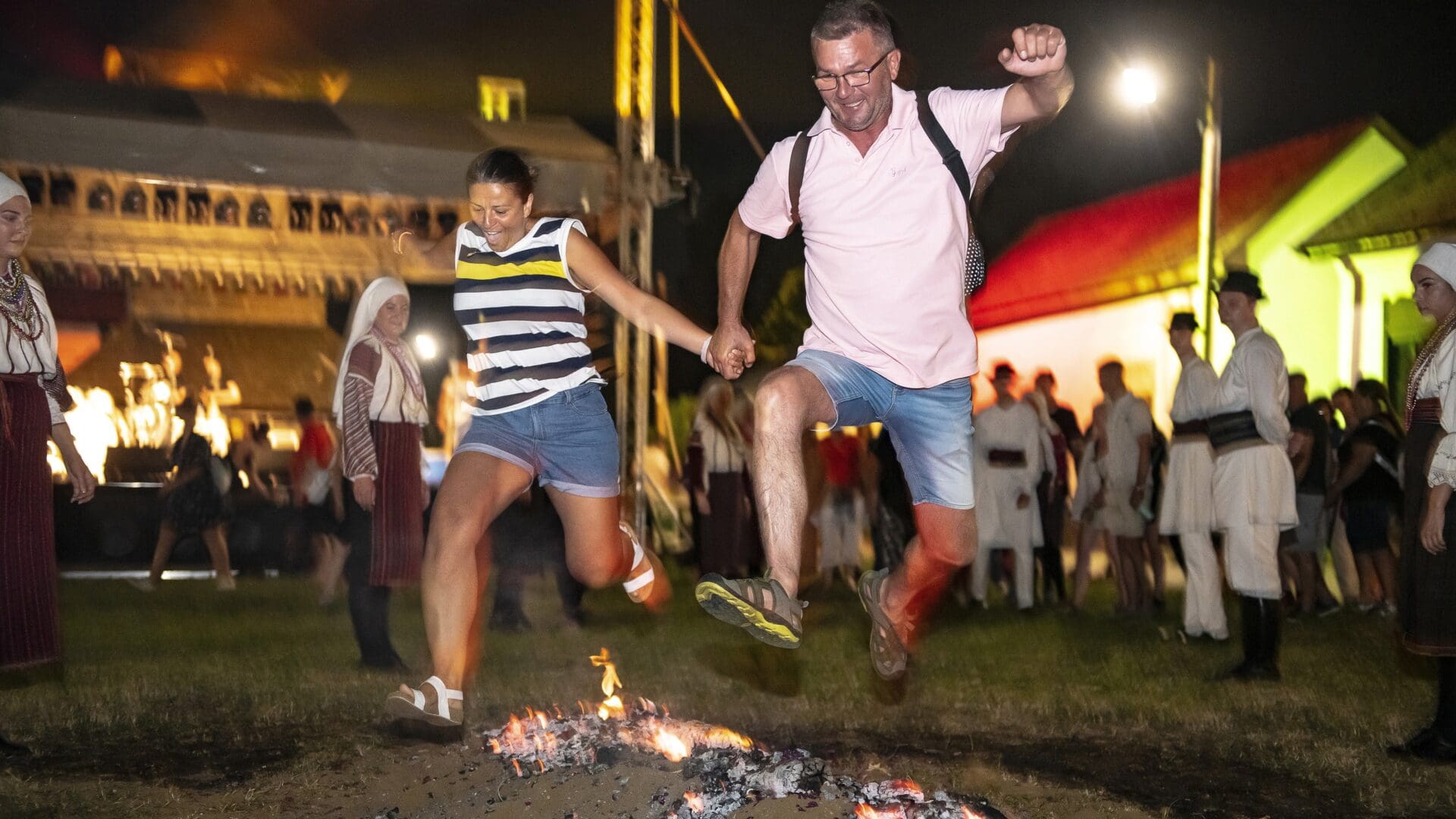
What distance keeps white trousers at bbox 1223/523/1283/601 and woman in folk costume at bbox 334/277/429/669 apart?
14.8ft

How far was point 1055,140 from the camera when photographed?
2545 cm

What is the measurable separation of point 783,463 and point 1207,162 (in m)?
11.1

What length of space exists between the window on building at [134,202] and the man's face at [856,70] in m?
10.1

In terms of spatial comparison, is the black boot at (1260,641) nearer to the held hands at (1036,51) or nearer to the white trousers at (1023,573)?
the white trousers at (1023,573)

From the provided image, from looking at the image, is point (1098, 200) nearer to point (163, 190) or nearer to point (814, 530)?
point (814, 530)

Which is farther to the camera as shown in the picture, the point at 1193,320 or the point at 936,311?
the point at 1193,320

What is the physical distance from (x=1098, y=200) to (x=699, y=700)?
65.0ft

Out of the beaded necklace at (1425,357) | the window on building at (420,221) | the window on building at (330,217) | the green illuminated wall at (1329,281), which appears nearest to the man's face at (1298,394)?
the beaded necklace at (1425,357)

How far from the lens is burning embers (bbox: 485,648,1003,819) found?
4.10m

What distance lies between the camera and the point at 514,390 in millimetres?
4984

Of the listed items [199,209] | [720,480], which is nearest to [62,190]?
[199,209]

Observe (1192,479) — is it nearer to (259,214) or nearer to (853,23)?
(853,23)

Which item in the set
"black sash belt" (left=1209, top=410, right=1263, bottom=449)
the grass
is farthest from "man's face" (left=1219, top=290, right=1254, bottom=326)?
the grass

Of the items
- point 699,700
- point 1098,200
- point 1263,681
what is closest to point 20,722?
point 699,700
